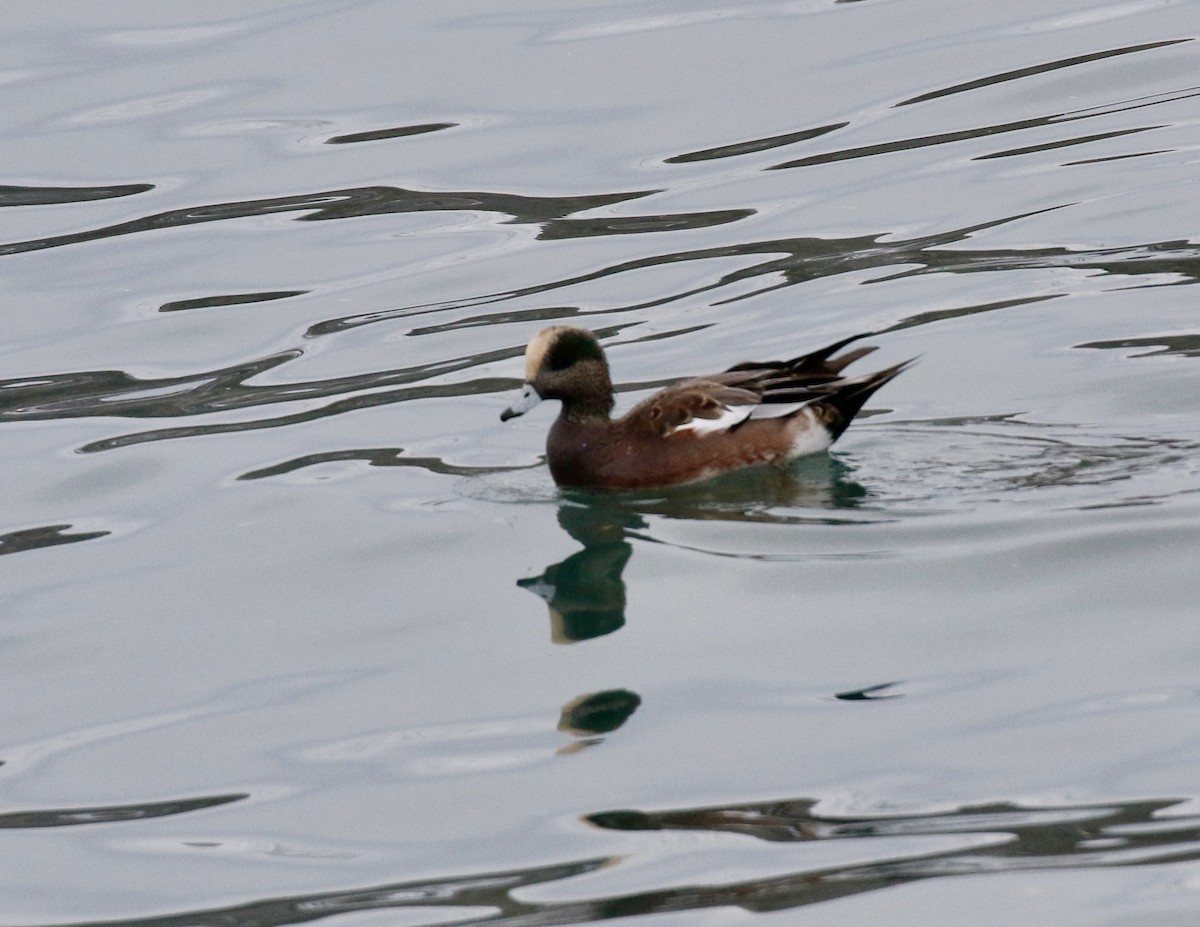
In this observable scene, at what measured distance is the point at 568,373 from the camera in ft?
28.6

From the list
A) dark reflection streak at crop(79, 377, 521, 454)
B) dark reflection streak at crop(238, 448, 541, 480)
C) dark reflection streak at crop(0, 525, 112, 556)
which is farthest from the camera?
dark reflection streak at crop(79, 377, 521, 454)

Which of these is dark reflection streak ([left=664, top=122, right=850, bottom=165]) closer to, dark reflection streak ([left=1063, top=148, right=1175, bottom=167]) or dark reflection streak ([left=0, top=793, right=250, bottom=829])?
dark reflection streak ([left=1063, top=148, right=1175, bottom=167])

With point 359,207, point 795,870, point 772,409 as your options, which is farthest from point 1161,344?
point 359,207

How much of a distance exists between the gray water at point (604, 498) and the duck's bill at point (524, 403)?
0.43 m

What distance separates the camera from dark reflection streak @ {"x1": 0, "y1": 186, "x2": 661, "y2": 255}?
14.2 meters

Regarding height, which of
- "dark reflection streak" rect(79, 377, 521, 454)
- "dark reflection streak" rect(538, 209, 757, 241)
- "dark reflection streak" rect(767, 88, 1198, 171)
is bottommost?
"dark reflection streak" rect(79, 377, 521, 454)

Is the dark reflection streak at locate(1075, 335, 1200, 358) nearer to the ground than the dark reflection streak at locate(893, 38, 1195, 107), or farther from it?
nearer to the ground

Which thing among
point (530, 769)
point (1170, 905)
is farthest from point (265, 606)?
point (1170, 905)

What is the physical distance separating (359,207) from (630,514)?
691 centimetres

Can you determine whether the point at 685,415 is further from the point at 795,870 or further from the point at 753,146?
the point at 753,146

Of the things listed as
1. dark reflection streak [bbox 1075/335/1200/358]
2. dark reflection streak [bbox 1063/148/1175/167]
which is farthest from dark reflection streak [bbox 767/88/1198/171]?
dark reflection streak [bbox 1075/335/1200/358]

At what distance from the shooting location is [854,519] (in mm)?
7809

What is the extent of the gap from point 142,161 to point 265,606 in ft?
30.2

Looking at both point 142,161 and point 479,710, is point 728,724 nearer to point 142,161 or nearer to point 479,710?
point 479,710
